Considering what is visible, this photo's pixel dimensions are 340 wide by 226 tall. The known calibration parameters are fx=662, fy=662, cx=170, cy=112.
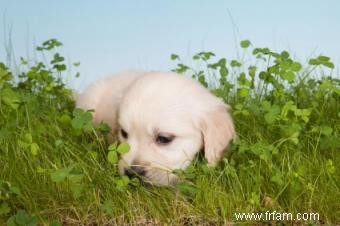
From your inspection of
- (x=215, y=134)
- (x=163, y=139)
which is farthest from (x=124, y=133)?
(x=215, y=134)

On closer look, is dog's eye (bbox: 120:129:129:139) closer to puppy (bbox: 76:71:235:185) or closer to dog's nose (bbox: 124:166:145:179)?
puppy (bbox: 76:71:235:185)

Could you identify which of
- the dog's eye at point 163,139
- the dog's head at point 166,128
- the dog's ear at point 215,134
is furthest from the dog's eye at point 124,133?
the dog's ear at point 215,134

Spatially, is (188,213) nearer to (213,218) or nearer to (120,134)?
(213,218)

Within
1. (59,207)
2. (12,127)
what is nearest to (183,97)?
(59,207)

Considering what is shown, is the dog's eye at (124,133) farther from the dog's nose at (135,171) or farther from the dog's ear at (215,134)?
the dog's ear at (215,134)

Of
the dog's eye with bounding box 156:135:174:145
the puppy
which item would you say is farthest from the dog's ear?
the dog's eye with bounding box 156:135:174:145

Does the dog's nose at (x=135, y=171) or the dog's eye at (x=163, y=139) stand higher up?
the dog's eye at (x=163, y=139)

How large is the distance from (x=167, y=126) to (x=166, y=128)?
17 millimetres

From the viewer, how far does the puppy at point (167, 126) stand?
4758 mm

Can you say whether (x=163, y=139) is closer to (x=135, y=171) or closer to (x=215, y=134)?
(x=135, y=171)

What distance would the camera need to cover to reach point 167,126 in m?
4.78

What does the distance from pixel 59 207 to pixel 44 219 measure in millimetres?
135

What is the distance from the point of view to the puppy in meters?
4.76

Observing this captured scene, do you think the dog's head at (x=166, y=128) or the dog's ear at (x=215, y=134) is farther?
Answer: the dog's ear at (x=215, y=134)
